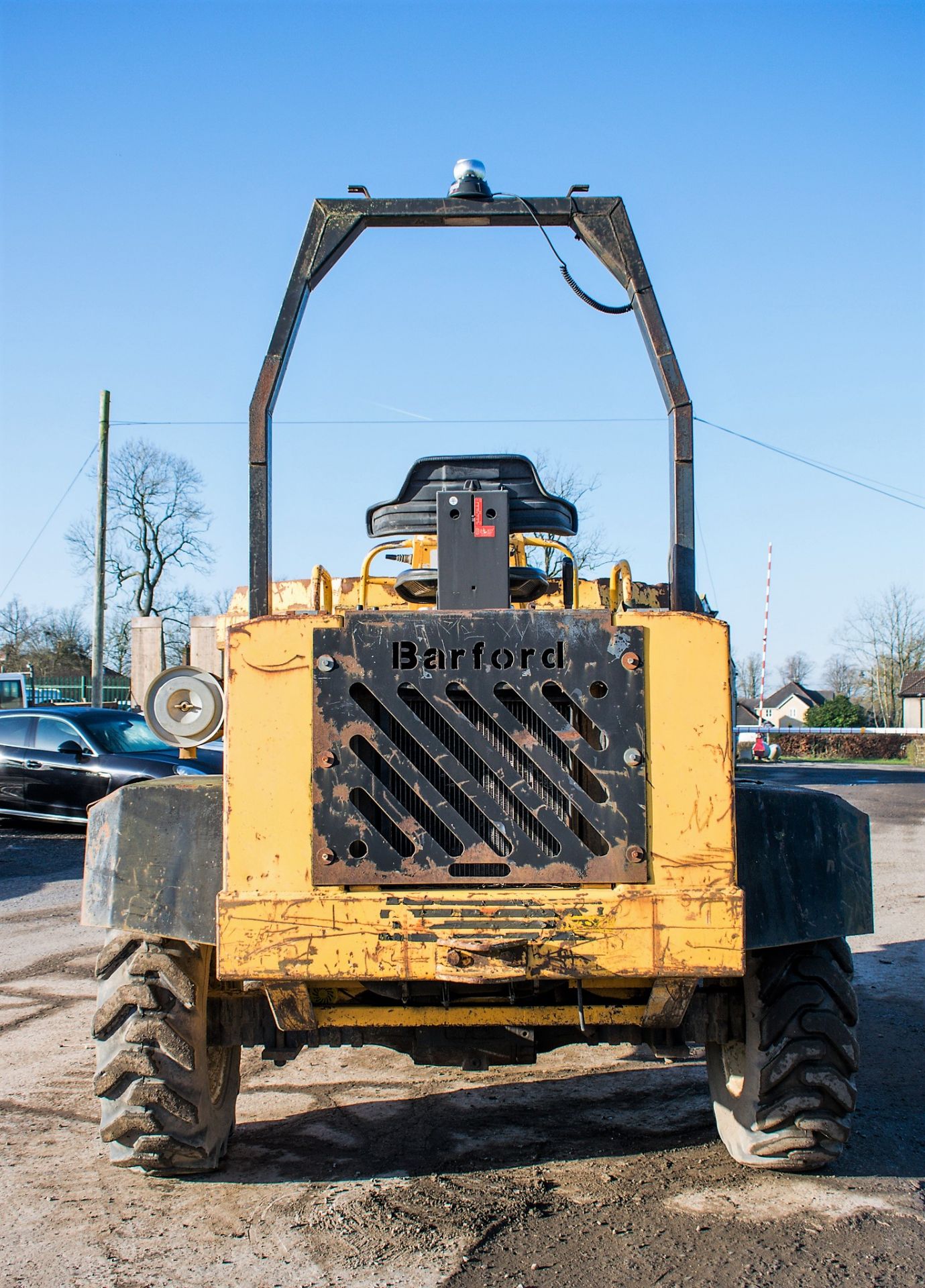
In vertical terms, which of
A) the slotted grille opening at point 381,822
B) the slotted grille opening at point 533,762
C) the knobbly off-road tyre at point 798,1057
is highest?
the slotted grille opening at point 533,762

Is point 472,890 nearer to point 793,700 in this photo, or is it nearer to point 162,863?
point 162,863

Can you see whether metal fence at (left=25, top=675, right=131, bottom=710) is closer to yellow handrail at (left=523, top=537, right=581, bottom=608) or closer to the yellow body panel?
yellow handrail at (left=523, top=537, right=581, bottom=608)

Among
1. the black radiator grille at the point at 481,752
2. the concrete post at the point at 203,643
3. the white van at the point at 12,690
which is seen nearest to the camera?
the black radiator grille at the point at 481,752

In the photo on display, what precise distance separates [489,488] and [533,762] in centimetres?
106

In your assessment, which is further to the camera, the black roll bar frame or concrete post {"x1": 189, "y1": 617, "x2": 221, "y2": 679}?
concrete post {"x1": 189, "y1": 617, "x2": 221, "y2": 679}

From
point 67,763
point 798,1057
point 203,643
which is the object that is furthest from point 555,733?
point 67,763

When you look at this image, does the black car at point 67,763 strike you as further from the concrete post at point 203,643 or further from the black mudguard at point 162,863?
the black mudguard at point 162,863

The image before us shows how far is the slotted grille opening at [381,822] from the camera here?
132 inches

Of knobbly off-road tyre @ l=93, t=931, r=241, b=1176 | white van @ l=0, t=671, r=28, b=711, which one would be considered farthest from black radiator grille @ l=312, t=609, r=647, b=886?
white van @ l=0, t=671, r=28, b=711

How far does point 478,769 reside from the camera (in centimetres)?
341

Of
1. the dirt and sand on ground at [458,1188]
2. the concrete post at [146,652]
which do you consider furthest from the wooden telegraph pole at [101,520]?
the dirt and sand on ground at [458,1188]

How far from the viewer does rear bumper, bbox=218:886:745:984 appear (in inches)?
127

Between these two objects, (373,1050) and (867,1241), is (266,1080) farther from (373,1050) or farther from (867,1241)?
(867,1241)

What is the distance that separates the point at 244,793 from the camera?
3336mm
